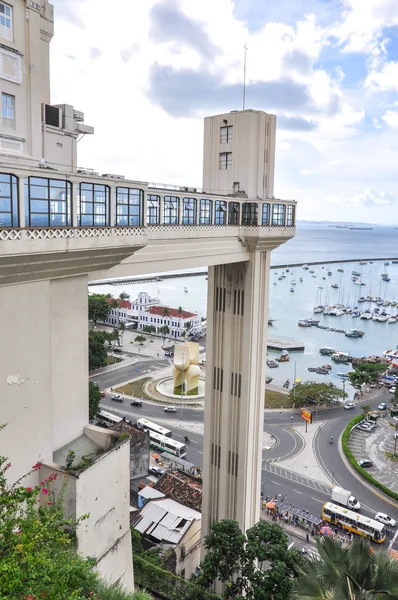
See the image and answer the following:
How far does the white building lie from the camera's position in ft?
223

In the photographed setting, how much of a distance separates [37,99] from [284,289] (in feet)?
404

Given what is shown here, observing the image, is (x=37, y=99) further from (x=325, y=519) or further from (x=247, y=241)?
(x=325, y=519)

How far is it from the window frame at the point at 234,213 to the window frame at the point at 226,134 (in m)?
2.93

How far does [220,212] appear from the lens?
15.7m

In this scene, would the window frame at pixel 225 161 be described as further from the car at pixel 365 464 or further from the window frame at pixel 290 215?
the car at pixel 365 464

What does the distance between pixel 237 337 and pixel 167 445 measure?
19025 millimetres

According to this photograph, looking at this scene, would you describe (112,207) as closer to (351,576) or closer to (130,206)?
(130,206)

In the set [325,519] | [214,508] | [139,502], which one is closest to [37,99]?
[214,508]

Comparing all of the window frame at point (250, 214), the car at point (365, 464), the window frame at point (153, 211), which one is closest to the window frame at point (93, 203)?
the window frame at point (153, 211)

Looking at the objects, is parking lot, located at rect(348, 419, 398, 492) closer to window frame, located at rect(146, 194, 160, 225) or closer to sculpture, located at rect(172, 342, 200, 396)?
sculpture, located at rect(172, 342, 200, 396)

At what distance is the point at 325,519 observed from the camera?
1056 inches

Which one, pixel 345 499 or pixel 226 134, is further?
pixel 345 499

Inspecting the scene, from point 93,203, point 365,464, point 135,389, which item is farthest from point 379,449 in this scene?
point 93,203

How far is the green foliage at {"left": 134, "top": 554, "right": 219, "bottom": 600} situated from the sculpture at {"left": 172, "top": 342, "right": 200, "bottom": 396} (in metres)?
26.6
